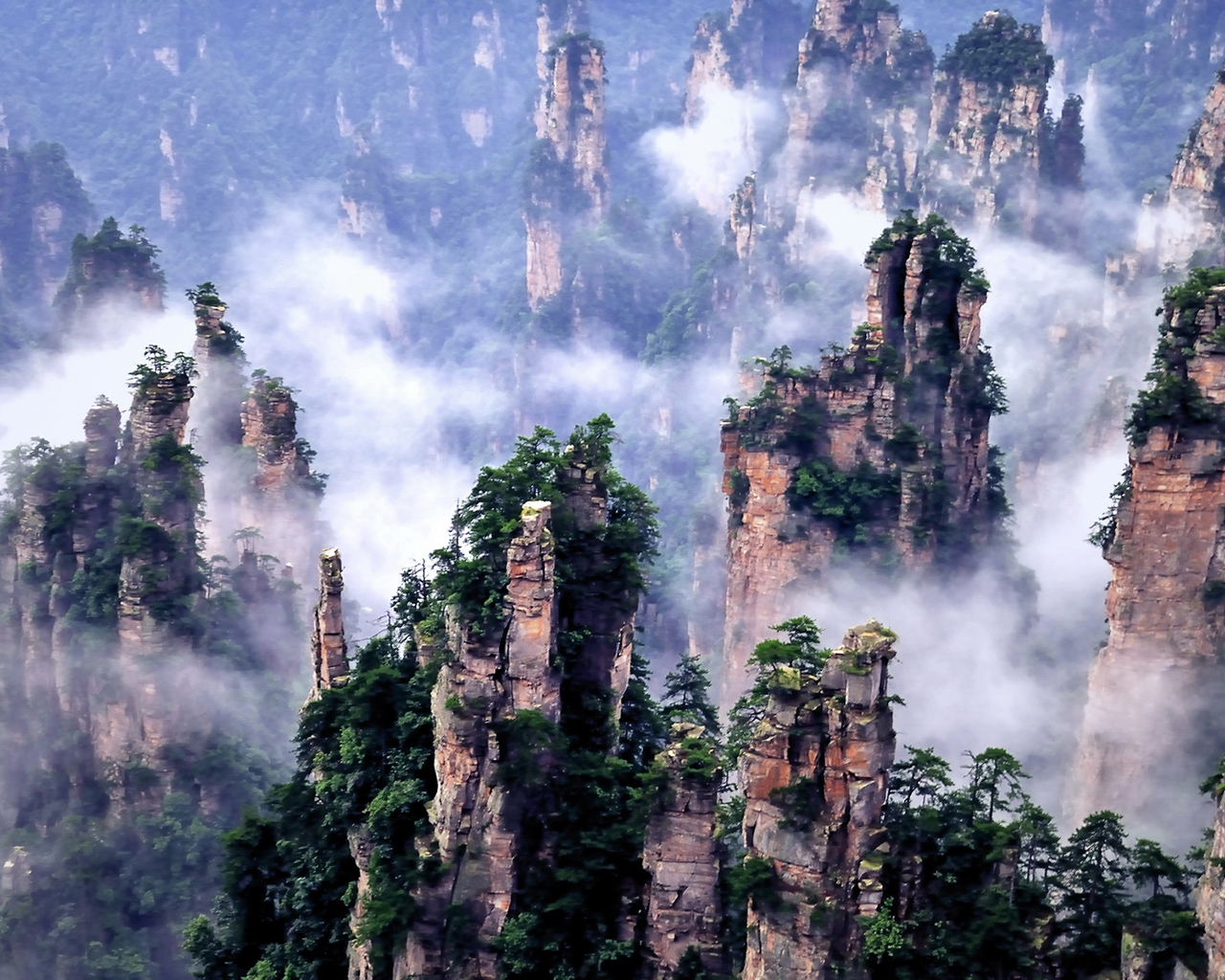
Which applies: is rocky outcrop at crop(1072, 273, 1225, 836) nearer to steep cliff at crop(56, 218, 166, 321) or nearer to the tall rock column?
the tall rock column

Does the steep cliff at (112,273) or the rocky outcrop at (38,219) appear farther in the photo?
the rocky outcrop at (38,219)

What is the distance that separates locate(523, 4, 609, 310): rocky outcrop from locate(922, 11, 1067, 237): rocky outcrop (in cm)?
5386

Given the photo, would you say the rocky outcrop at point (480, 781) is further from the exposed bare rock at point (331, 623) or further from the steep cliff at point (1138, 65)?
the steep cliff at point (1138, 65)

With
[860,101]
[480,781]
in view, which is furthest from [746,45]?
[480,781]

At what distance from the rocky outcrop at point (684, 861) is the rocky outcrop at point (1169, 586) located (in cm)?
1747

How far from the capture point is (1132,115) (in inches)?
5876

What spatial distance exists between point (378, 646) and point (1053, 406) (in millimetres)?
60297

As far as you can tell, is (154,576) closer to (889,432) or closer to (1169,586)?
(889,432)

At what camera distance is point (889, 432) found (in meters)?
76.2

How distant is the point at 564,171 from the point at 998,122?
6235 centimetres

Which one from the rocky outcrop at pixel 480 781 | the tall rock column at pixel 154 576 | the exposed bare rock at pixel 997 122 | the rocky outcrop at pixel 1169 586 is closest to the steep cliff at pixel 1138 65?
the exposed bare rock at pixel 997 122

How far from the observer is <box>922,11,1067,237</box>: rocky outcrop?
375 ft

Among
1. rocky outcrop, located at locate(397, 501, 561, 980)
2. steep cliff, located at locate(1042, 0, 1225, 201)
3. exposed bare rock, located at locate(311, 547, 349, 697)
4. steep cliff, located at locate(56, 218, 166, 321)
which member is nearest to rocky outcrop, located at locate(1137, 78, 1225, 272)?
steep cliff, located at locate(1042, 0, 1225, 201)

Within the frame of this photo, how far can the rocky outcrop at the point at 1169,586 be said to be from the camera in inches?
2378
